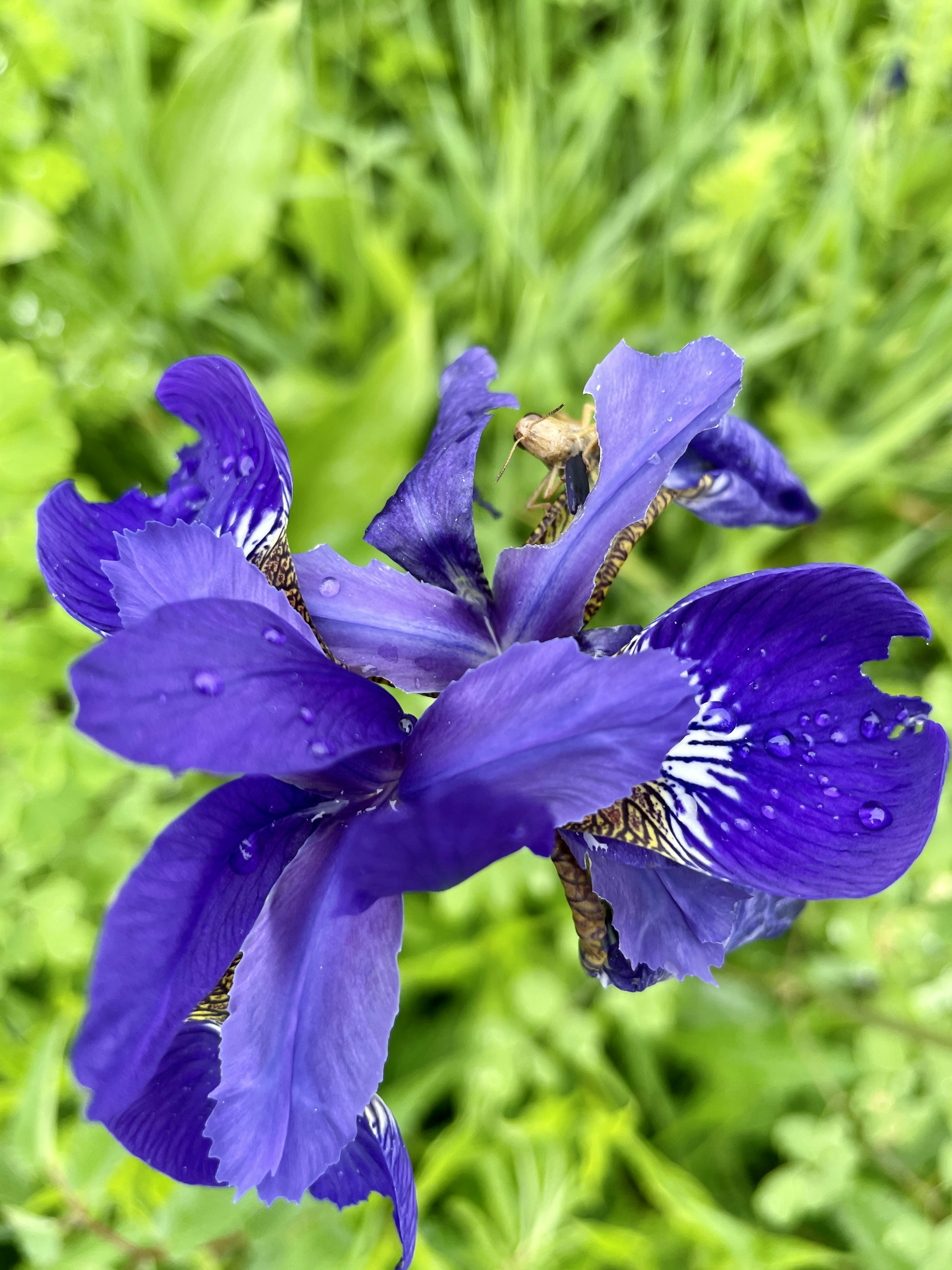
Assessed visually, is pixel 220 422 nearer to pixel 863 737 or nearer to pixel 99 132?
pixel 863 737

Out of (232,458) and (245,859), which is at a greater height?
(232,458)

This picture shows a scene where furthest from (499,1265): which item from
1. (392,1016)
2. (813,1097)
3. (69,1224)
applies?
(392,1016)

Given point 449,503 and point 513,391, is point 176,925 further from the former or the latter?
point 513,391

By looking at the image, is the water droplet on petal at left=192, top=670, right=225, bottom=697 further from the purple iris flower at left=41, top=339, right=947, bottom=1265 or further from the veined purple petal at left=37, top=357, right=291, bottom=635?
the veined purple petal at left=37, top=357, right=291, bottom=635

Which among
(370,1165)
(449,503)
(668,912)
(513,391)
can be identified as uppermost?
(449,503)

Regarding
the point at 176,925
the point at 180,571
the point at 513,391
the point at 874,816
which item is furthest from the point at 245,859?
the point at 513,391

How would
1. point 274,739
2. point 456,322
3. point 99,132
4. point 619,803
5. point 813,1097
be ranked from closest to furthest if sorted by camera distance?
point 274,739, point 619,803, point 99,132, point 813,1097, point 456,322

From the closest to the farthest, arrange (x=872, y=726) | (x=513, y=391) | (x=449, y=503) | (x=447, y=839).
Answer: (x=447, y=839), (x=872, y=726), (x=449, y=503), (x=513, y=391)
